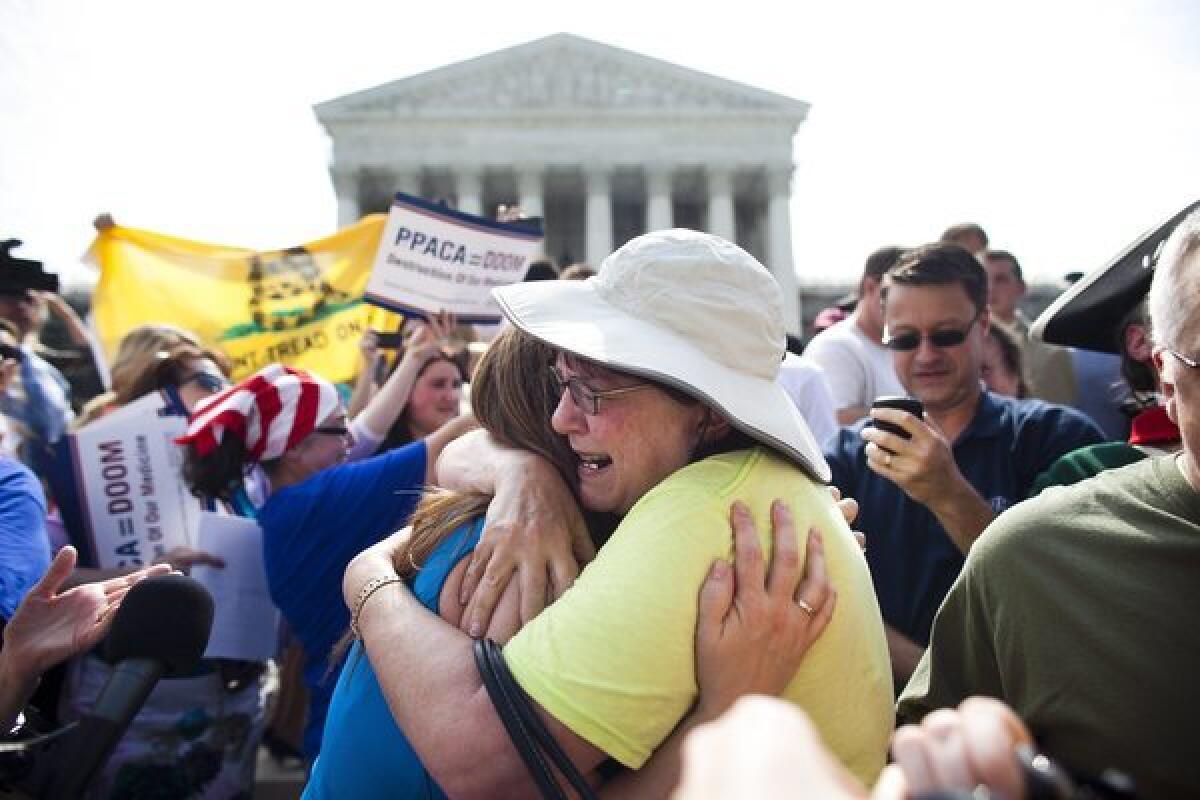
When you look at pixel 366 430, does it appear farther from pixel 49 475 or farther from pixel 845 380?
pixel 845 380

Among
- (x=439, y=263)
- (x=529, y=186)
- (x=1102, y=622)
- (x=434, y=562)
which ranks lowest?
(x=529, y=186)

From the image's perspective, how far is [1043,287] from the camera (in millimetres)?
26688

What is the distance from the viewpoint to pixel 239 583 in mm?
3494

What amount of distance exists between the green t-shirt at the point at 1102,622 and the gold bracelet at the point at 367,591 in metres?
1.06

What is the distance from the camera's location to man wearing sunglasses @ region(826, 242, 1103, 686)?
2455mm

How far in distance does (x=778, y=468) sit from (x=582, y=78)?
141 feet

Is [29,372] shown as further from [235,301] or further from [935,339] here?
[935,339]

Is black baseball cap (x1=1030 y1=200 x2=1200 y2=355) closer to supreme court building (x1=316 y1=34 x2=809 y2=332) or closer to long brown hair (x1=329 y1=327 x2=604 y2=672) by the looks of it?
long brown hair (x1=329 y1=327 x2=604 y2=672)

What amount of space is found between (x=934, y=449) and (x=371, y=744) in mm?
1648

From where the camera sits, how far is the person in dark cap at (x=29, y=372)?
3961 millimetres

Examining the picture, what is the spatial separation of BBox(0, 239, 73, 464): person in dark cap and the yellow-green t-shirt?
354cm

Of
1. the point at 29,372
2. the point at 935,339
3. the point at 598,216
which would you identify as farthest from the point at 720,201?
the point at 935,339

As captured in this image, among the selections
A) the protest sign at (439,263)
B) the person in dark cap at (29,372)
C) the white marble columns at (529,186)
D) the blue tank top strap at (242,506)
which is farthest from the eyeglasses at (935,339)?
the white marble columns at (529,186)

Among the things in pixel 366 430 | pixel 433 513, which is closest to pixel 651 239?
pixel 433 513
